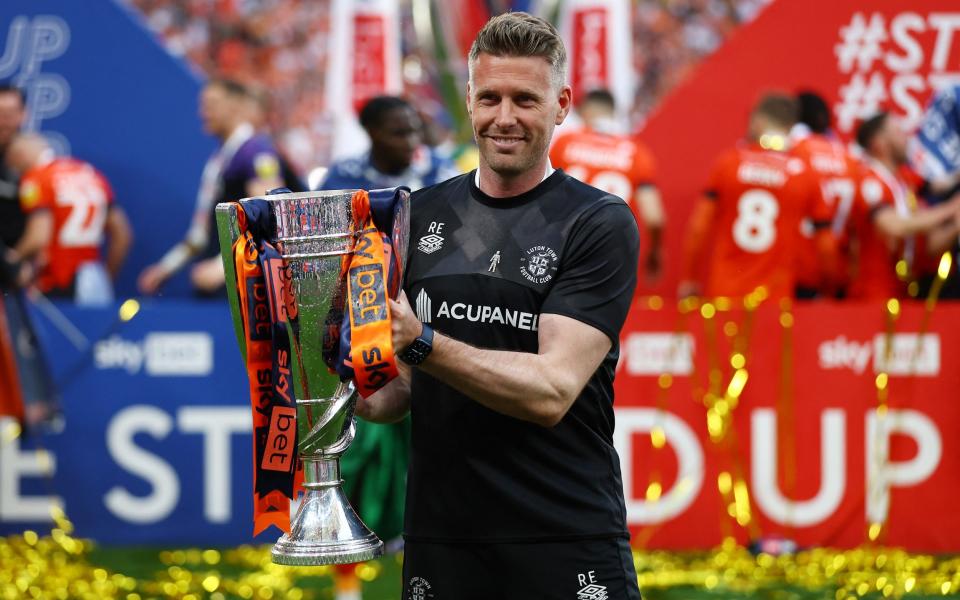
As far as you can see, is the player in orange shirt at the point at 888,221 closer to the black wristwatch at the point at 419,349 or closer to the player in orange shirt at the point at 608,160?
the player in orange shirt at the point at 608,160

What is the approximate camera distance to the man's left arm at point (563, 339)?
242cm

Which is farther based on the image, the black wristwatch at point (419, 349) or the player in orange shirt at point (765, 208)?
the player in orange shirt at point (765, 208)

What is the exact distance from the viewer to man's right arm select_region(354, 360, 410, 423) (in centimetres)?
280

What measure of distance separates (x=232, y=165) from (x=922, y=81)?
4512 mm

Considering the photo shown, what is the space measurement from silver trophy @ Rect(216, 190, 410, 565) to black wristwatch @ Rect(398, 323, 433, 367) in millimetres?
145

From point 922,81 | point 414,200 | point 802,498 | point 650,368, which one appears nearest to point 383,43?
point 922,81

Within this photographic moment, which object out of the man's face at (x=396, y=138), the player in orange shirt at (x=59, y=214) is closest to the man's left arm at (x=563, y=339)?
the man's face at (x=396, y=138)

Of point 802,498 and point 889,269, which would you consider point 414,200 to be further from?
point 889,269

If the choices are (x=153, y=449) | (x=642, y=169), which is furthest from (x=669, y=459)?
(x=153, y=449)

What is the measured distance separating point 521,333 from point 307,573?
380 centimetres

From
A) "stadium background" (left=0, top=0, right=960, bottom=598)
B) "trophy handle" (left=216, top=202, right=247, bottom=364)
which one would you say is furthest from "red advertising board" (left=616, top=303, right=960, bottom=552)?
"trophy handle" (left=216, top=202, right=247, bottom=364)

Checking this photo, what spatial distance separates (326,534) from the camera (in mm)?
2479

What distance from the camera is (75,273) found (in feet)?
29.0

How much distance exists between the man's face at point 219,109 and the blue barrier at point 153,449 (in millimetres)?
2024
